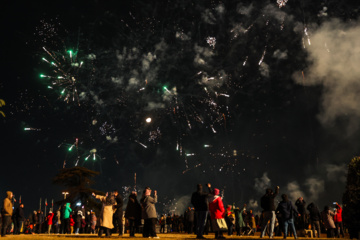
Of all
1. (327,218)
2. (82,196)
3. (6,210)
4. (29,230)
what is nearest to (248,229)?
(327,218)

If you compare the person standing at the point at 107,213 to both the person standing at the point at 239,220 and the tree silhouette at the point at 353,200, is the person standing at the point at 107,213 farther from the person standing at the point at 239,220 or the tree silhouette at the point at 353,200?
the person standing at the point at 239,220

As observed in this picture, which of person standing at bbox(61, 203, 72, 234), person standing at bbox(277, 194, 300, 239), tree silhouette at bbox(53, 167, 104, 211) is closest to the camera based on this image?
person standing at bbox(277, 194, 300, 239)

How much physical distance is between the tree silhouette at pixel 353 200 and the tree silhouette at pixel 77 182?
1518 inches

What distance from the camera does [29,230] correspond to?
30.9 m

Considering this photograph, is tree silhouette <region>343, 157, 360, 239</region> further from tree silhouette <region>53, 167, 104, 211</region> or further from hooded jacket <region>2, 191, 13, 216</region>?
tree silhouette <region>53, 167, 104, 211</region>

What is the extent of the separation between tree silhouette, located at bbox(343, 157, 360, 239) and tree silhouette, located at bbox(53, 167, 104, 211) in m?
38.6

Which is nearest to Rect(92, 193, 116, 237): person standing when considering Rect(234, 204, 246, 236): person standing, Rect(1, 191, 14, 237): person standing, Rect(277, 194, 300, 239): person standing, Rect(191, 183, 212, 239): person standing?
Rect(1, 191, 14, 237): person standing

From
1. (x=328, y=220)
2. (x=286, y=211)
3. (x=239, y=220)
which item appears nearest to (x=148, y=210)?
(x=286, y=211)

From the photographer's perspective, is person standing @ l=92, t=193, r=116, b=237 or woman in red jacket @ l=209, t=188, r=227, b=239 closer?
woman in red jacket @ l=209, t=188, r=227, b=239

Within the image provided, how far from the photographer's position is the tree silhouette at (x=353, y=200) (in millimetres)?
11734

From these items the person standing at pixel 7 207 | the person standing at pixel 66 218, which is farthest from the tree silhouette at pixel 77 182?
the person standing at pixel 7 207

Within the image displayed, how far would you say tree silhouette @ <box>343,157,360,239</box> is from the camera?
11734 millimetres

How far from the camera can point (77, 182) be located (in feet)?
159

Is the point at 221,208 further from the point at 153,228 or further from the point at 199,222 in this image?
the point at 153,228
